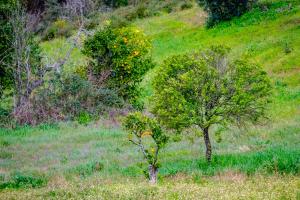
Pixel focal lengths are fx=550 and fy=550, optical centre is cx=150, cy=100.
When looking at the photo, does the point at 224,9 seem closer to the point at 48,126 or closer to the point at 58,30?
the point at 58,30

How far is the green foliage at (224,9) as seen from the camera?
1831 inches

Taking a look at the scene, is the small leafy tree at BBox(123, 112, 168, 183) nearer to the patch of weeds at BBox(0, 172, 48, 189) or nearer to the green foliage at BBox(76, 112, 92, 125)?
the patch of weeds at BBox(0, 172, 48, 189)

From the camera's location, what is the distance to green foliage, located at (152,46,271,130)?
58.5 ft

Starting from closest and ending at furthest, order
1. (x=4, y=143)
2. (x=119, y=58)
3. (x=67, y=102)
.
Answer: (x=4, y=143), (x=67, y=102), (x=119, y=58)

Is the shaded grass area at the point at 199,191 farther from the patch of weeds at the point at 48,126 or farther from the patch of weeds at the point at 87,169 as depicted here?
the patch of weeds at the point at 48,126

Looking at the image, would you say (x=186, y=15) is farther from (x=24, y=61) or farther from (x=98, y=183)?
(x=98, y=183)

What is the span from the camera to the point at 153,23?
55188 millimetres

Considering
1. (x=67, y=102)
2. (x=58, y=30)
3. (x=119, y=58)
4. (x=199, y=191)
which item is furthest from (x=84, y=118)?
(x=58, y=30)

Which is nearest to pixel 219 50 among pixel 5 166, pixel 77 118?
pixel 5 166

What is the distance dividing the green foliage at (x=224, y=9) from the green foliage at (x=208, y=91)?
28.7 metres

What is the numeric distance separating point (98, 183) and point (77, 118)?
1319 cm

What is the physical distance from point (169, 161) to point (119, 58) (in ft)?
46.4

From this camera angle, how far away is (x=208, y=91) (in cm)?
1802

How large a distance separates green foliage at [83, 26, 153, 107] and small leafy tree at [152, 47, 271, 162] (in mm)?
13633
